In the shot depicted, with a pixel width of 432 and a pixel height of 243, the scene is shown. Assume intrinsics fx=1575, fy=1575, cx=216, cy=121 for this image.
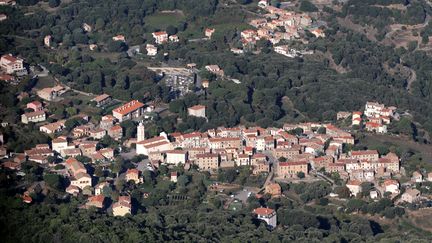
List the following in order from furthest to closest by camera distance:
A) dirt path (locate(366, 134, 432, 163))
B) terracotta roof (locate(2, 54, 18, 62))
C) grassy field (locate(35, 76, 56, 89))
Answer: terracotta roof (locate(2, 54, 18, 62)) < grassy field (locate(35, 76, 56, 89)) < dirt path (locate(366, 134, 432, 163))

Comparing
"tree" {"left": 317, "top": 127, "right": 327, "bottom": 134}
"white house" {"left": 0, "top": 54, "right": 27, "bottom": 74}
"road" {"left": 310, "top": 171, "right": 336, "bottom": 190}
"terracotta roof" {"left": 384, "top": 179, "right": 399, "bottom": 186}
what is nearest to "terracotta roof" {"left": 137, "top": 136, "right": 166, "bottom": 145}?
"road" {"left": 310, "top": 171, "right": 336, "bottom": 190}

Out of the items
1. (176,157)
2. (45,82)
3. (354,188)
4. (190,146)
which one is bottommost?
(45,82)

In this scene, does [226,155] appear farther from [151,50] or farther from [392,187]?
[151,50]

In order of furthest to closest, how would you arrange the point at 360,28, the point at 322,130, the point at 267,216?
the point at 360,28, the point at 322,130, the point at 267,216

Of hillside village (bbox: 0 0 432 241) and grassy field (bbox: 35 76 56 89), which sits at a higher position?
hillside village (bbox: 0 0 432 241)

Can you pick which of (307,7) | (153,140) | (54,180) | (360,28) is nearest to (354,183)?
(153,140)

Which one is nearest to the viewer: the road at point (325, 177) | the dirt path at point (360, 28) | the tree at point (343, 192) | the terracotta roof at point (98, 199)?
the terracotta roof at point (98, 199)

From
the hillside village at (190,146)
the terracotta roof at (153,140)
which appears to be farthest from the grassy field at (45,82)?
the terracotta roof at (153,140)

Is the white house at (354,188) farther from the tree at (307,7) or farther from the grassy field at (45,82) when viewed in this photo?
the tree at (307,7)

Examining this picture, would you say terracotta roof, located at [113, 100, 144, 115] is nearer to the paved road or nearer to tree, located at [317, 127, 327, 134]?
tree, located at [317, 127, 327, 134]
